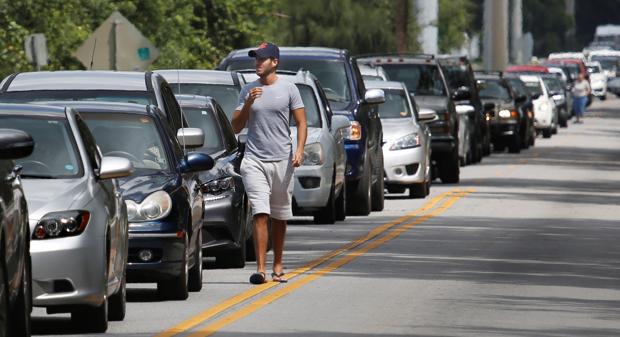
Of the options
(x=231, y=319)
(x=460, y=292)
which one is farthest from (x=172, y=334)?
(x=460, y=292)

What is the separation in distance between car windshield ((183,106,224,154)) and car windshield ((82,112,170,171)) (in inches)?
107

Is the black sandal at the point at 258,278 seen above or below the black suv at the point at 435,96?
above

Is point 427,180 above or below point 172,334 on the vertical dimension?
below

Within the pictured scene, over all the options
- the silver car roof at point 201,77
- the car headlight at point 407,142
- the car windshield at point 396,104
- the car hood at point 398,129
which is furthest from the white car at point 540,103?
the silver car roof at point 201,77

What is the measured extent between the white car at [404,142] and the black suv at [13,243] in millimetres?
18489

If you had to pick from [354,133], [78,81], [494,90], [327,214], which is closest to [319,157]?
[327,214]

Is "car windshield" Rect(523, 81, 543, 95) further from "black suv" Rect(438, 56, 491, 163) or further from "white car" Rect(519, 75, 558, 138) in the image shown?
"black suv" Rect(438, 56, 491, 163)

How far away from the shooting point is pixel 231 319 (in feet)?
→ 44.7

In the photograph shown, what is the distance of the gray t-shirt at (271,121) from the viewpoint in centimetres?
1636

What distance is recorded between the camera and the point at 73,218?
40.4ft

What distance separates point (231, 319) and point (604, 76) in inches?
3734

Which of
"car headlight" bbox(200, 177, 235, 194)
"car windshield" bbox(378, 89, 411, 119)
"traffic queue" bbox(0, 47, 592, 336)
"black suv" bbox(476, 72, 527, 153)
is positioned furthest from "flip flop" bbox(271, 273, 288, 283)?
"black suv" bbox(476, 72, 527, 153)

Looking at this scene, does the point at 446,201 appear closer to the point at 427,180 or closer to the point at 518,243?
the point at 427,180

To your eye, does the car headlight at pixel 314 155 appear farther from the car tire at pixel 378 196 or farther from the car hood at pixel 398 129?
the car hood at pixel 398 129
